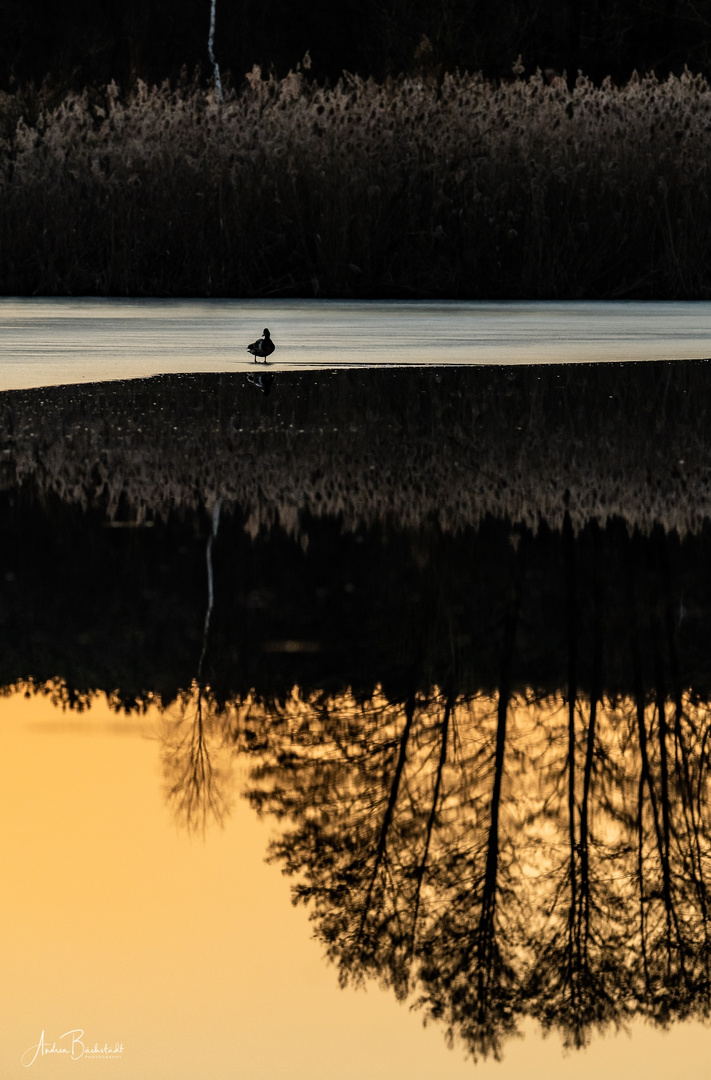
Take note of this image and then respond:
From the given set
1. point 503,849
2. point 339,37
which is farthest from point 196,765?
point 339,37

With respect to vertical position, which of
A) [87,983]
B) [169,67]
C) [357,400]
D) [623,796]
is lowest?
[87,983]

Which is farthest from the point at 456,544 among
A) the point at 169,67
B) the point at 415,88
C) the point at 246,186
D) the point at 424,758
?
the point at 169,67

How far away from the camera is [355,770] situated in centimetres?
187

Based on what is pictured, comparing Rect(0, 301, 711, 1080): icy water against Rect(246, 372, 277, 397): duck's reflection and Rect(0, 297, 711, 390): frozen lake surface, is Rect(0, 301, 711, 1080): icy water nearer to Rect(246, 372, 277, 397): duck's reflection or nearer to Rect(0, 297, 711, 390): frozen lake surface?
Rect(246, 372, 277, 397): duck's reflection

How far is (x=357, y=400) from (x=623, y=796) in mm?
4099

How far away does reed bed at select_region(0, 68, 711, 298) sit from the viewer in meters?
11.2

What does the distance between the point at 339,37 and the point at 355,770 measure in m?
34.8

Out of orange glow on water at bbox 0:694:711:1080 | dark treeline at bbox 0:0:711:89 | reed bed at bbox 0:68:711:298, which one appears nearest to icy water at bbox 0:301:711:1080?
orange glow on water at bbox 0:694:711:1080

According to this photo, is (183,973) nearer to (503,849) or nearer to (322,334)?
(503,849)

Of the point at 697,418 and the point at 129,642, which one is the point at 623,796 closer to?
the point at 129,642

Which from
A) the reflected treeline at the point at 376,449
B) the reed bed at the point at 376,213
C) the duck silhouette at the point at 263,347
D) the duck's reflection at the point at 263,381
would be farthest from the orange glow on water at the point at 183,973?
the reed bed at the point at 376,213

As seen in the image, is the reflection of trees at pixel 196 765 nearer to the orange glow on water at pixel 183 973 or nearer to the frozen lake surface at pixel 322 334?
the orange glow on water at pixel 183 973

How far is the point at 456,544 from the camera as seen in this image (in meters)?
3.28

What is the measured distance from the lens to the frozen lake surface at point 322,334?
704 cm
